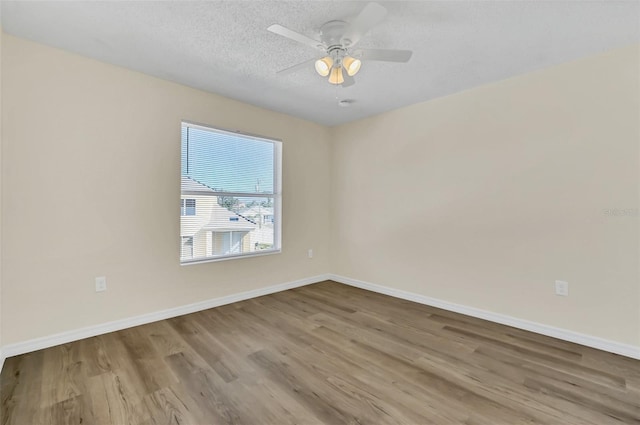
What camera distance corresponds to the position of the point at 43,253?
228 centimetres

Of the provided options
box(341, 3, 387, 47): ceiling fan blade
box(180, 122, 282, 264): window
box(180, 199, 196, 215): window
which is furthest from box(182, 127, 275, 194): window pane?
box(341, 3, 387, 47): ceiling fan blade

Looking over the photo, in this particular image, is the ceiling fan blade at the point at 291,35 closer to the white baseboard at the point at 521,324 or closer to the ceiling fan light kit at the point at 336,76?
the ceiling fan light kit at the point at 336,76

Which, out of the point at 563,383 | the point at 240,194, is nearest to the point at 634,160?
the point at 563,383

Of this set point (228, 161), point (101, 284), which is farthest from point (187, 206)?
point (101, 284)

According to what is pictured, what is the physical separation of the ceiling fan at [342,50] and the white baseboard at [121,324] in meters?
2.54

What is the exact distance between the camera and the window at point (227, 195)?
3158 millimetres

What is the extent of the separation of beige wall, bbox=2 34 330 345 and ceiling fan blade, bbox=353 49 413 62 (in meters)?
1.98

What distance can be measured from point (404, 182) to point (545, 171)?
4.66ft

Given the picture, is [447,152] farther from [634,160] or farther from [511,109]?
[634,160]

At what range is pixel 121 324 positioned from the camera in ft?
8.68

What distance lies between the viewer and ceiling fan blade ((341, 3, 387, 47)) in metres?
1.56

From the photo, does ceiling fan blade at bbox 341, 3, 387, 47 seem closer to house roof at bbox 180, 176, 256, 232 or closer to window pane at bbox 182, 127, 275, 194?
window pane at bbox 182, 127, 275, 194

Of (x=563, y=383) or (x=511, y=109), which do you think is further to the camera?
(x=511, y=109)

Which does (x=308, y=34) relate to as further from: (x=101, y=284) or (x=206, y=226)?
(x=101, y=284)
